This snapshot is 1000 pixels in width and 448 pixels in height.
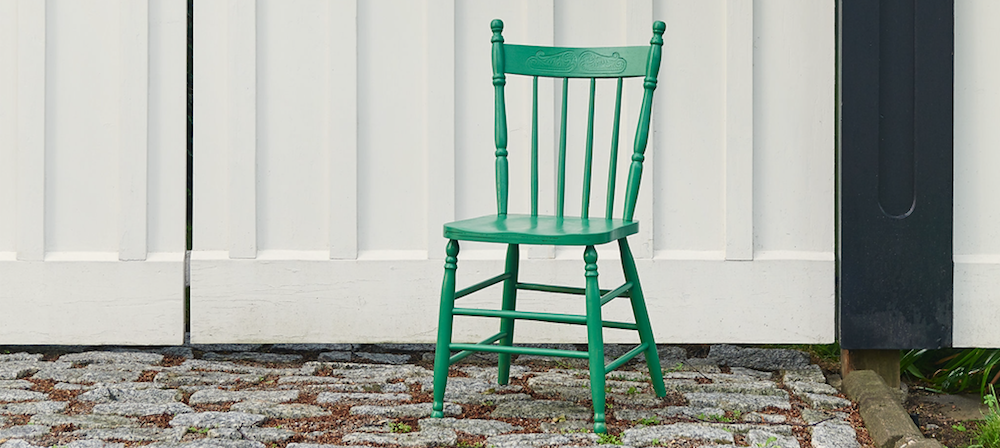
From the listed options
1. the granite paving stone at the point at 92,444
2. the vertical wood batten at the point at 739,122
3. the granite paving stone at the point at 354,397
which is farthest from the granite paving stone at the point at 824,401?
the granite paving stone at the point at 92,444

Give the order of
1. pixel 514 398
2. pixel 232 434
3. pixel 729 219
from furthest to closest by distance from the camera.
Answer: pixel 729 219 → pixel 514 398 → pixel 232 434

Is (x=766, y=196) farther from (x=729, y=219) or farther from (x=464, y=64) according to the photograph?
(x=464, y=64)

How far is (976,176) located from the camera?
269cm

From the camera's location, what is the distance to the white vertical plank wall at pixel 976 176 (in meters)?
2.67

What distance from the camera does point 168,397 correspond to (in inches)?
97.1

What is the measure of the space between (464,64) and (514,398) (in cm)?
99

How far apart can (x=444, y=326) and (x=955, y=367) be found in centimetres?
158

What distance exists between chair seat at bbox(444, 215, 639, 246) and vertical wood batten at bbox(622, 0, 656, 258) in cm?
46

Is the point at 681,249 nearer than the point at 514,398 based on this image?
No

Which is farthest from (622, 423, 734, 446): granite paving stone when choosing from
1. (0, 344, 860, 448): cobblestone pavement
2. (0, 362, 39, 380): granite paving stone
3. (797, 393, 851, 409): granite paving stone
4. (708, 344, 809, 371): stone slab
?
(0, 362, 39, 380): granite paving stone

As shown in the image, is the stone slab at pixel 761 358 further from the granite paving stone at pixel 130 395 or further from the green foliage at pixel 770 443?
the granite paving stone at pixel 130 395

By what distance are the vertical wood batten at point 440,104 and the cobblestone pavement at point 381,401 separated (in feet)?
1.74

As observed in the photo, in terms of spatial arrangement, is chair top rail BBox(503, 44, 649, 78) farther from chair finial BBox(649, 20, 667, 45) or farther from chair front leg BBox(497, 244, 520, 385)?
chair front leg BBox(497, 244, 520, 385)

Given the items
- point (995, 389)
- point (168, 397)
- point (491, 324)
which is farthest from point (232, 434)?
point (995, 389)
